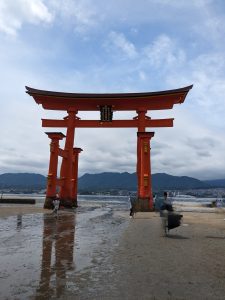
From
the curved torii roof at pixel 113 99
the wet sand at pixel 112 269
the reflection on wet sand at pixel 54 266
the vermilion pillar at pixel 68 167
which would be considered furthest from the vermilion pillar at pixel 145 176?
the reflection on wet sand at pixel 54 266

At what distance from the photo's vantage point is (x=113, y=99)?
27625 mm

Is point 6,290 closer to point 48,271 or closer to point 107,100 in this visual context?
point 48,271

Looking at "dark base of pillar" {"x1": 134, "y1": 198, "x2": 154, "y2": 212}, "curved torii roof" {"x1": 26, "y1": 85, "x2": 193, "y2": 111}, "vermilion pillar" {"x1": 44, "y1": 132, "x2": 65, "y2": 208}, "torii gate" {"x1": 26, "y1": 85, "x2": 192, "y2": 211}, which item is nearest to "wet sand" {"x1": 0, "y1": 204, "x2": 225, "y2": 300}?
"dark base of pillar" {"x1": 134, "y1": 198, "x2": 154, "y2": 212}

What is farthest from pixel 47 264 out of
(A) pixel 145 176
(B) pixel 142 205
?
(A) pixel 145 176

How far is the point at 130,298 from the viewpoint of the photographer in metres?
4.28

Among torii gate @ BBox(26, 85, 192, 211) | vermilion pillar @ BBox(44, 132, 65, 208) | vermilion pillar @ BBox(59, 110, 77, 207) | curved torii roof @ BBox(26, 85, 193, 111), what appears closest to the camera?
torii gate @ BBox(26, 85, 192, 211)

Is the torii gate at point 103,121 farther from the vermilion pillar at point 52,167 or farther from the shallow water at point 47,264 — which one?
the shallow water at point 47,264

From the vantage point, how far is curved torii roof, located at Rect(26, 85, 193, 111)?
2703 centimetres

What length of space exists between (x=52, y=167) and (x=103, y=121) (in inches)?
223

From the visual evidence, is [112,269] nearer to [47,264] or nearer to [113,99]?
[47,264]

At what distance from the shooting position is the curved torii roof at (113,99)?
27.0 metres

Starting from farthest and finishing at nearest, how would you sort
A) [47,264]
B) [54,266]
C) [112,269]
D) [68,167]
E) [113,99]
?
[68,167]
[113,99]
[47,264]
[54,266]
[112,269]

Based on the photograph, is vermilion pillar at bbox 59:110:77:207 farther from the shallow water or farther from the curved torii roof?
the shallow water

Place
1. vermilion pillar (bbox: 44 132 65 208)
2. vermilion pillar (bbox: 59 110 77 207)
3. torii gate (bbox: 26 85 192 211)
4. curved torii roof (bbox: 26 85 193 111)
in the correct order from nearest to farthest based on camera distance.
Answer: torii gate (bbox: 26 85 192 211)
vermilion pillar (bbox: 44 132 65 208)
curved torii roof (bbox: 26 85 193 111)
vermilion pillar (bbox: 59 110 77 207)
